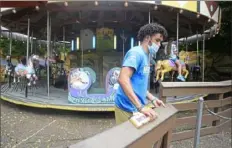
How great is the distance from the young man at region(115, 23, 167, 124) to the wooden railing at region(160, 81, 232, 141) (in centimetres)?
232

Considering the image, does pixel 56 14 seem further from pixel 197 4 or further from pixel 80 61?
pixel 197 4

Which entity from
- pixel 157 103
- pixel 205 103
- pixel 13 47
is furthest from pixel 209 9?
pixel 13 47

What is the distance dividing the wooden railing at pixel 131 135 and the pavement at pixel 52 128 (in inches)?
139

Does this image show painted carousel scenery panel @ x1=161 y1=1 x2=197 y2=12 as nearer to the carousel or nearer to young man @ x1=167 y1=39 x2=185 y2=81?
the carousel

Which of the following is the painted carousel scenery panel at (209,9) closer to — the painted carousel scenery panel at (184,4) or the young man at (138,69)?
the painted carousel scenery panel at (184,4)

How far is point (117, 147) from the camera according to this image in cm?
149

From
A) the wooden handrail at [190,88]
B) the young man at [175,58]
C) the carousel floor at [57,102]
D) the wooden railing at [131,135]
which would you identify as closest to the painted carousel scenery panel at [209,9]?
the young man at [175,58]

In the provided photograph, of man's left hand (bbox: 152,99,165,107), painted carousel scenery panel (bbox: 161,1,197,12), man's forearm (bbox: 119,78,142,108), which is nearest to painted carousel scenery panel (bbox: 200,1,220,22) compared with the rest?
painted carousel scenery panel (bbox: 161,1,197,12)

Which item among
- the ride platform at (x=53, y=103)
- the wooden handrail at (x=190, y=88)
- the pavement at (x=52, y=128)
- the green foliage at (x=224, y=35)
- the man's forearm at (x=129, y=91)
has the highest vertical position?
the green foliage at (x=224, y=35)

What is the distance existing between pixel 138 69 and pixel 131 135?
1.35 metres

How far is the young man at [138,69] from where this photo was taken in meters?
2.91

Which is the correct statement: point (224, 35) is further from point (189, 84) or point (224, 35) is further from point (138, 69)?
point (138, 69)

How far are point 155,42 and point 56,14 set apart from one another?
29.8 ft

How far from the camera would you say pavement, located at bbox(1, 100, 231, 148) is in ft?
Result: 19.8
